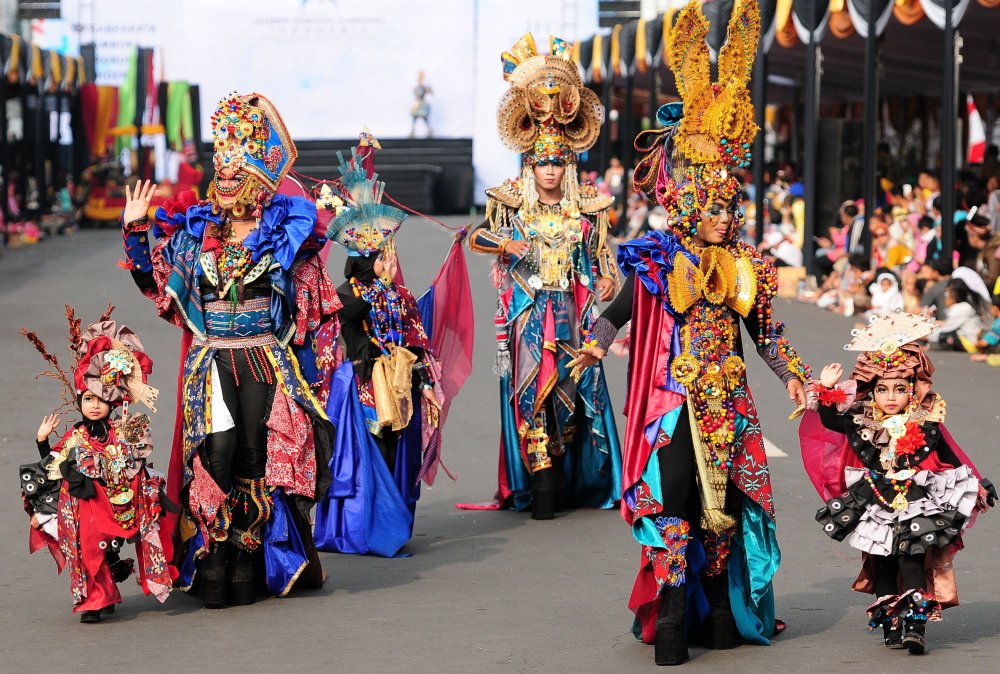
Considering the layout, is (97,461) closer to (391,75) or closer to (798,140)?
(798,140)

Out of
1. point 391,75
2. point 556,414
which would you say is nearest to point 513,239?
point 556,414

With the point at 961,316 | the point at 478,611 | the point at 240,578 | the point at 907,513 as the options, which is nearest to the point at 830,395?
the point at 907,513

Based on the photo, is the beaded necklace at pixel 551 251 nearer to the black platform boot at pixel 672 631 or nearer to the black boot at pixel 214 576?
the black boot at pixel 214 576

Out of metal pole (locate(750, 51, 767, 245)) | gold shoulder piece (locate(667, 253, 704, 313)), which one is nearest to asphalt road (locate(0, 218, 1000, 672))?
gold shoulder piece (locate(667, 253, 704, 313))

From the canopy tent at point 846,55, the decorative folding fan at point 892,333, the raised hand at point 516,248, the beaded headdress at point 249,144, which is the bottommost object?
the decorative folding fan at point 892,333

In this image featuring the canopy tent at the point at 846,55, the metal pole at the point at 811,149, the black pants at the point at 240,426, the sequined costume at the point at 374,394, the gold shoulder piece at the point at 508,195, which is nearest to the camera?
the black pants at the point at 240,426

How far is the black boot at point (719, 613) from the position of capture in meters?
6.21

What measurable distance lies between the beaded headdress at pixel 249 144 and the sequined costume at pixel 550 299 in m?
2.07

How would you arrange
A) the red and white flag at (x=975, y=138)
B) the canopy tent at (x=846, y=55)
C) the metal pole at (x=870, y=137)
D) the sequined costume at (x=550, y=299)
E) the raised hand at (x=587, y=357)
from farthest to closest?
the red and white flag at (x=975, y=138)
the metal pole at (x=870, y=137)
the canopy tent at (x=846, y=55)
the sequined costume at (x=550, y=299)
the raised hand at (x=587, y=357)

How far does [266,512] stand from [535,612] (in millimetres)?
1126

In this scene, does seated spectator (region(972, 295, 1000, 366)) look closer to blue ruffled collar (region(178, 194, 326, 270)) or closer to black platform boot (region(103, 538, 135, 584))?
blue ruffled collar (region(178, 194, 326, 270))

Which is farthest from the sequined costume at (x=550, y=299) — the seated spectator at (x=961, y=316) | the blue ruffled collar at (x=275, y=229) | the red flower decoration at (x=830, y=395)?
the seated spectator at (x=961, y=316)

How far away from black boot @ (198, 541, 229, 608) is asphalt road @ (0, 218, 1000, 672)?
3.1 inches

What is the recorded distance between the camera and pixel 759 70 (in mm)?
24000
